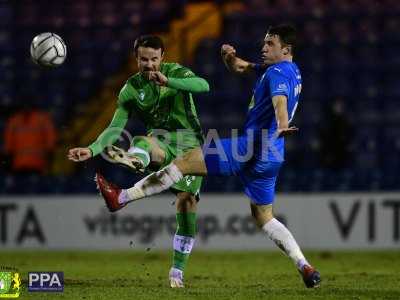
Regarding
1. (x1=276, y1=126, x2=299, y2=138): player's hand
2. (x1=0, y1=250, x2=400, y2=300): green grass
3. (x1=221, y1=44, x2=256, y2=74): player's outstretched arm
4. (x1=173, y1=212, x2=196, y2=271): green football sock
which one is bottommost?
(x1=0, y1=250, x2=400, y2=300): green grass

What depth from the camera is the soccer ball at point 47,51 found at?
8.85 m

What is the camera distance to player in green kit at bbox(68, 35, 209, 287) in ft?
25.5

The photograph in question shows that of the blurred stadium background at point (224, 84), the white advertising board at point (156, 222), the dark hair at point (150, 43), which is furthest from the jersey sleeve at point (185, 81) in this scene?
the blurred stadium background at point (224, 84)

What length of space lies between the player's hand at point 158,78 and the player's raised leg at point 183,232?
1.24m

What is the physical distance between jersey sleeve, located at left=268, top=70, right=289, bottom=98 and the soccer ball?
241 cm

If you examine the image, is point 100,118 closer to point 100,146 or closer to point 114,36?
point 114,36

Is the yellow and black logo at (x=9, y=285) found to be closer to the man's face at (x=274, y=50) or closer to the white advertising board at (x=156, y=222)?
the man's face at (x=274, y=50)

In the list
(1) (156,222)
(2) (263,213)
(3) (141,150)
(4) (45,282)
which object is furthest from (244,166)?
(1) (156,222)

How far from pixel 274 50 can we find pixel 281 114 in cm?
72

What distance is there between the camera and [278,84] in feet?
24.3

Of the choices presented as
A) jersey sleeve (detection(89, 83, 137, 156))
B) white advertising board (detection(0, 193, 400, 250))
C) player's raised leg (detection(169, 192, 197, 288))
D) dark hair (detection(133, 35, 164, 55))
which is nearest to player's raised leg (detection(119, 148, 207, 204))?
jersey sleeve (detection(89, 83, 137, 156))

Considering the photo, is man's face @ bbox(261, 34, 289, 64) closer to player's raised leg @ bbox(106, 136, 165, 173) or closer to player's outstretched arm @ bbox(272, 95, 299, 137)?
player's outstretched arm @ bbox(272, 95, 299, 137)

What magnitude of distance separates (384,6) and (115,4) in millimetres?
4698

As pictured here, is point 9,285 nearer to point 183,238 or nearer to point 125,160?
point 125,160
